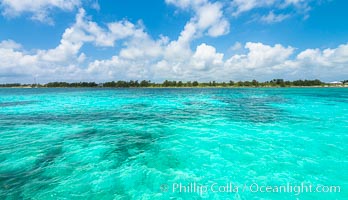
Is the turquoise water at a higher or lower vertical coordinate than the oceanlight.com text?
higher

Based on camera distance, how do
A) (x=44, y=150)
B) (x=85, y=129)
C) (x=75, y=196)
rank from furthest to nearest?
1. (x=85, y=129)
2. (x=44, y=150)
3. (x=75, y=196)

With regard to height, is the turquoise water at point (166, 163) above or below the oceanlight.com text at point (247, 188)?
above

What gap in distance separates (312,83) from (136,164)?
21145 cm

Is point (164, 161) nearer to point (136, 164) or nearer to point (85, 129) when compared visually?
point (136, 164)

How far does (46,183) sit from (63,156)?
2.39 meters

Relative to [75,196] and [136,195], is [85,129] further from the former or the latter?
[136,195]

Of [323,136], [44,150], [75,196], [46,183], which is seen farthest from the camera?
[323,136]

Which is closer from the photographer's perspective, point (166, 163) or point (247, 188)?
point (247, 188)

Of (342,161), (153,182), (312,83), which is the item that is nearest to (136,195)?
(153,182)

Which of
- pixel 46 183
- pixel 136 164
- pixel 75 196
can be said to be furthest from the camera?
pixel 136 164

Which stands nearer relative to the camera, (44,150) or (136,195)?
(136,195)

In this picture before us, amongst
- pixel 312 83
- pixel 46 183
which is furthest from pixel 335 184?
pixel 312 83

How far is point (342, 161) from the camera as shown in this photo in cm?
782

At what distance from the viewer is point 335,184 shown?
620 centimetres
